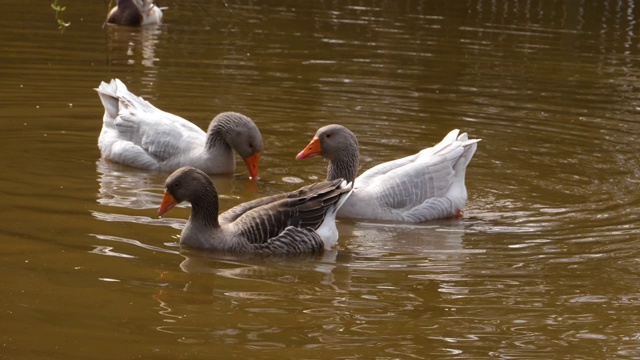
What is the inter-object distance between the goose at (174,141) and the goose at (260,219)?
91.7 inches

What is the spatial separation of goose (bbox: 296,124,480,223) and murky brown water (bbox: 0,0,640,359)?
17 cm

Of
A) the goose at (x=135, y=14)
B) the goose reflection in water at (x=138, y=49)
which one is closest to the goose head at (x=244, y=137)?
the goose reflection in water at (x=138, y=49)

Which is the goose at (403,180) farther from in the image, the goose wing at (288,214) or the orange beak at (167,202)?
the orange beak at (167,202)

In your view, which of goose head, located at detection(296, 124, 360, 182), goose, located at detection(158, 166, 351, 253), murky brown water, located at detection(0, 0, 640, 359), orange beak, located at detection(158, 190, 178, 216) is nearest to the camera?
murky brown water, located at detection(0, 0, 640, 359)

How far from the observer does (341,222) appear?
10.9 metres

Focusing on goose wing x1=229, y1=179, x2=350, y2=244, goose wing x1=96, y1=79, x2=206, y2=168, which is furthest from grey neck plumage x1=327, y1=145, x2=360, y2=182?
goose wing x1=96, y1=79, x2=206, y2=168

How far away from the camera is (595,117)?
15594 mm

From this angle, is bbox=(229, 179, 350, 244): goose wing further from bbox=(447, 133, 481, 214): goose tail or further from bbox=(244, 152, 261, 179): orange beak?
bbox=(244, 152, 261, 179): orange beak

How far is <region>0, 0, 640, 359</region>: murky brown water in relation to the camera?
300 inches

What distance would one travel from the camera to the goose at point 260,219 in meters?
9.44

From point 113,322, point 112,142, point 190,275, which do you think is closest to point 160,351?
point 113,322

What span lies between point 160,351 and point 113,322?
600mm

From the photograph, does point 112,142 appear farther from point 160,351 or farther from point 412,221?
point 160,351

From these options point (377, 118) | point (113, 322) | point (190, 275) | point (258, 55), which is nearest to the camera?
point (113, 322)
